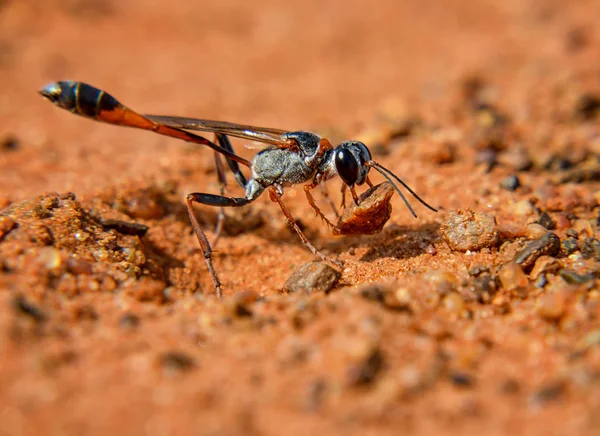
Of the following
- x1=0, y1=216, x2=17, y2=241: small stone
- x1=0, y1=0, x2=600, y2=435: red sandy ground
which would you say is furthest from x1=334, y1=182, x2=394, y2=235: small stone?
x1=0, y1=216, x2=17, y2=241: small stone

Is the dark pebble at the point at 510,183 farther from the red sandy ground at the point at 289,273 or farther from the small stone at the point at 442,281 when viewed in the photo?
the small stone at the point at 442,281

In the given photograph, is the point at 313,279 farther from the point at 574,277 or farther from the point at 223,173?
the point at 223,173

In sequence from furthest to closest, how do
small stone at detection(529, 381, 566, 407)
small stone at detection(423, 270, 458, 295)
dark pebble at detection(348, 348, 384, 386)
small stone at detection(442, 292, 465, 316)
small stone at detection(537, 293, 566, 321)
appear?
1. small stone at detection(423, 270, 458, 295)
2. small stone at detection(442, 292, 465, 316)
3. small stone at detection(537, 293, 566, 321)
4. dark pebble at detection(348, 348, 384, 386)
5. small stone at detection(529, 381, 566, 407)

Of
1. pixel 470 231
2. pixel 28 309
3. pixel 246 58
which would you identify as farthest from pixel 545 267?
pixel 246 58

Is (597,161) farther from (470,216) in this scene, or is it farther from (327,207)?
(327,207)

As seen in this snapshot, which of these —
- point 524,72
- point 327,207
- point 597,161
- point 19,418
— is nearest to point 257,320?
point 19,418

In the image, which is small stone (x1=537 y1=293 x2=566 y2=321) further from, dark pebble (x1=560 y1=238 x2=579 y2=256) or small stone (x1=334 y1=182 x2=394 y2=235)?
small stone (x1=334 y1=182 x2=394 y2=235)
